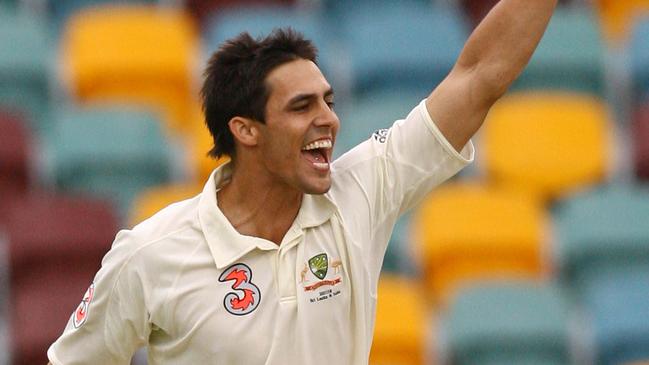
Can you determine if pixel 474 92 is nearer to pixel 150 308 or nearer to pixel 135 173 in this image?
pixel 150 308

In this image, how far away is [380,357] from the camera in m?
5.61

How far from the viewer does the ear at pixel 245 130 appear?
330 centimetres

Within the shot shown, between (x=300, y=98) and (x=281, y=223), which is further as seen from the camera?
(x=281, y=223)

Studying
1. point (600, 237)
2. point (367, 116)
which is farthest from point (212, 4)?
point (600, 237)

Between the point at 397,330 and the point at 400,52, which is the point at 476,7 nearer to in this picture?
the point at 400,52

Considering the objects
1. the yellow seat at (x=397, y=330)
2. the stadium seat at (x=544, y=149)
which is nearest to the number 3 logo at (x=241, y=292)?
the yellow seat at (x=397, y=330)

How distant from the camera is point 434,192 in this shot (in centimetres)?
630

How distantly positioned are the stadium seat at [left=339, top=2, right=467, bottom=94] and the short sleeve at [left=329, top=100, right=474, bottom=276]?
336cm

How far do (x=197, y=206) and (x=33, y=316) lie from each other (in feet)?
8.11

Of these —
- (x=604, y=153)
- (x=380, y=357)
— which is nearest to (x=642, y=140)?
(x=604, y=153)

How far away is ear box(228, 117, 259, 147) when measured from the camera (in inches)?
130

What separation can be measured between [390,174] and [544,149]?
316 cm

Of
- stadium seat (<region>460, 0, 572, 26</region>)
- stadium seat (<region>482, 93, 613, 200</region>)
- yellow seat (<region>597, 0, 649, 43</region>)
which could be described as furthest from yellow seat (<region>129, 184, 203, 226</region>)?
yellow seat (<region>597, 0, 649, 43</region>)

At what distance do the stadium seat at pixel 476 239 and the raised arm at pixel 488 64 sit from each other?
2689 mm
